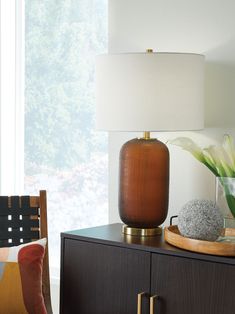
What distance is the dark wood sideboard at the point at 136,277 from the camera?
1795 millimetres

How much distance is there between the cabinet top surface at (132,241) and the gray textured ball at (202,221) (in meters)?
0.06

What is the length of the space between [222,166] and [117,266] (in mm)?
449

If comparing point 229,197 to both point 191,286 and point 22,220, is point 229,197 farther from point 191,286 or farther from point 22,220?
point 22,220

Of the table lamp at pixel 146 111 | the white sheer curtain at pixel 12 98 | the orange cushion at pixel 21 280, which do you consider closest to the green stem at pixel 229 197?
the table lamp at pixel 146 111

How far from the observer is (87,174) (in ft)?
9.43

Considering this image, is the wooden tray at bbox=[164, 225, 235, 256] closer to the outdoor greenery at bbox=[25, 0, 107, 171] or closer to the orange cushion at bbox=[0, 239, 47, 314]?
the orange cushion at bbox=[0, 239, 47, 314]

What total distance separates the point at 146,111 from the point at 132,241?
0.40 metres

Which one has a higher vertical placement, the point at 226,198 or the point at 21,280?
the point at 226,198

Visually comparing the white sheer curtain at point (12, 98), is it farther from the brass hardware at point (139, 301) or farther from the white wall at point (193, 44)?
the brass hardware at point (139, 301)

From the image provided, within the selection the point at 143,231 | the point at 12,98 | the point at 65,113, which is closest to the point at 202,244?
the point at 143,231

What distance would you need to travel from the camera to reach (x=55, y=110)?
2.99 metres

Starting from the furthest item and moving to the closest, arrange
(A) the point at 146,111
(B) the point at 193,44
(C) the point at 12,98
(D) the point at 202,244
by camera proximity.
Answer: (C) the point at 12,98
(B) the point at 193,44
(A) the point at 146,111
(D) the point at 202,244

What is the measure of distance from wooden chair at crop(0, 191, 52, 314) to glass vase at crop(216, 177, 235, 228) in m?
0.65

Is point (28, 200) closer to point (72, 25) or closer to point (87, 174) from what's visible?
point (87, 174)
